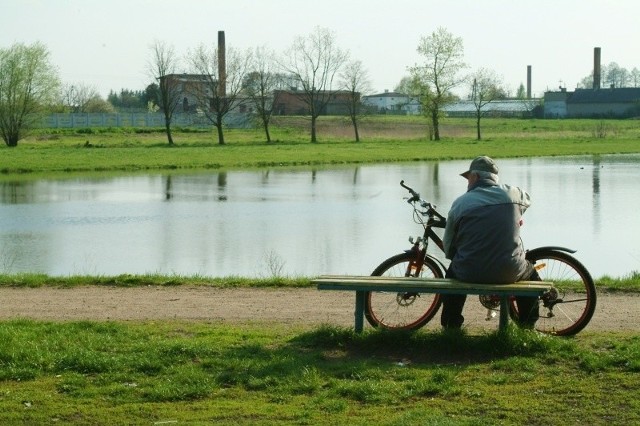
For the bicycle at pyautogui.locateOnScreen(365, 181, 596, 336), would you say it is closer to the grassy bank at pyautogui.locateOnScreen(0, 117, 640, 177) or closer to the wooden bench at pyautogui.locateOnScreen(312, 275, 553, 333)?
the wooden bench at pyautogui.locateOnScreen(312, 275, 553, 333)

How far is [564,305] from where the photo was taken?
841 cm

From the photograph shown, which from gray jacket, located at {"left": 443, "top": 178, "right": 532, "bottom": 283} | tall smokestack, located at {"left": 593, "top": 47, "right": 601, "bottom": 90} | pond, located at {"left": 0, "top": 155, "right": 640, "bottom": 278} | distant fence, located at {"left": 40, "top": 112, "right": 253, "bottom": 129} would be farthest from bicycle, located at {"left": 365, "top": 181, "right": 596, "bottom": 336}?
tall smokestack, located at {"left": 593, "top": 47, "right": 601, "bottom": 90}

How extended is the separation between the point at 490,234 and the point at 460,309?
747 mm

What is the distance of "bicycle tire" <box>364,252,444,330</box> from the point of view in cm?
856

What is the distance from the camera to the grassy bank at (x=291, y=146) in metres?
52.7

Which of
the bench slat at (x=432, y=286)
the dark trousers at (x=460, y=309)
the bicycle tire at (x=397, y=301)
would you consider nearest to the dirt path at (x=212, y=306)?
the bicycle tire at (x=397, y=301)

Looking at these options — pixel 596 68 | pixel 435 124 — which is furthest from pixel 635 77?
pixel 435 124

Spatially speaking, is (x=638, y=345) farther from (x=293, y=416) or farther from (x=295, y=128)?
(x=295, y=128)

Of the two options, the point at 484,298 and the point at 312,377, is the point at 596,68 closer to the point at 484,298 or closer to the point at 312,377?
the point at 484,298

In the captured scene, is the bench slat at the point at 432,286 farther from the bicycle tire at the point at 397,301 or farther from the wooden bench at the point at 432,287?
the bicycle tire at the point at 397,301

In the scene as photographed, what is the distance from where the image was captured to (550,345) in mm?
7418

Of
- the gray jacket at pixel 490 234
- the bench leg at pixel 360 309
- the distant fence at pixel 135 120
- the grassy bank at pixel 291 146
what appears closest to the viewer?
the gray jacket at pixel 490 234

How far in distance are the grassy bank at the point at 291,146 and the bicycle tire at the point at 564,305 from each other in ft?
136

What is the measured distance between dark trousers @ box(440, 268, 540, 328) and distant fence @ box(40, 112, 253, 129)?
84.0 m
